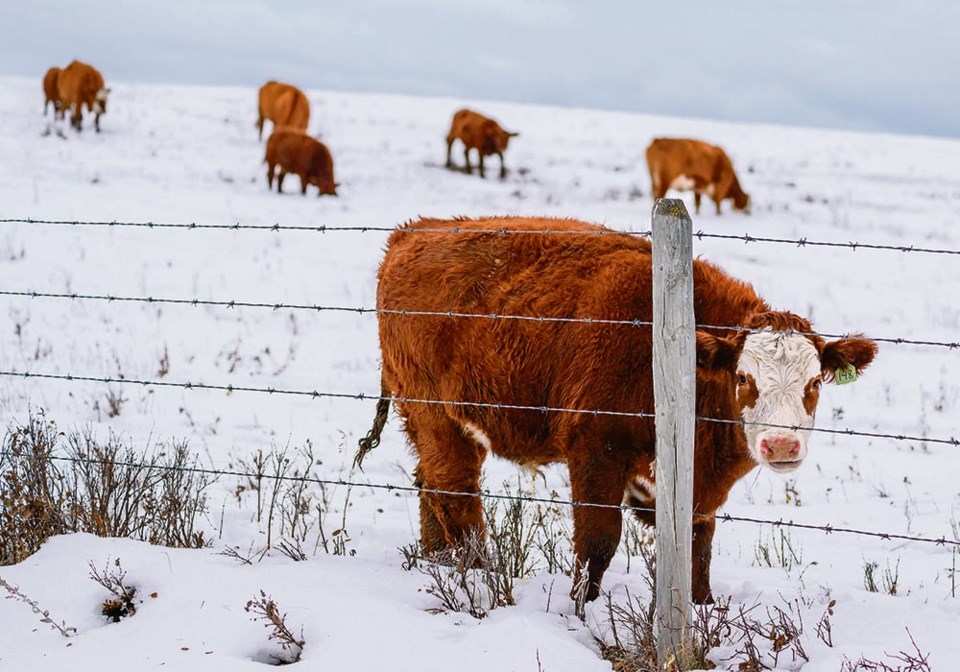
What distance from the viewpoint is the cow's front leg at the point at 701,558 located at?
4629 mm

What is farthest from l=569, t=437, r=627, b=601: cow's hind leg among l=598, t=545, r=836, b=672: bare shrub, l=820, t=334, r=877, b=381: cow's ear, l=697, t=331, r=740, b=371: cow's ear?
l=820, t=334, r=877, b=381: cow's ear

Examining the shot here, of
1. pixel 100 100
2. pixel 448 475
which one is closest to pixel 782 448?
pixel 448 475

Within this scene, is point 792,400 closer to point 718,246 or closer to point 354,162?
point 718,246

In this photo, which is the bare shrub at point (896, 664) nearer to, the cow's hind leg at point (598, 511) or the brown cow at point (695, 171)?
the cow's hind leg at point (598, 511)

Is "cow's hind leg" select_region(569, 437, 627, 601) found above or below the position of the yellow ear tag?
below

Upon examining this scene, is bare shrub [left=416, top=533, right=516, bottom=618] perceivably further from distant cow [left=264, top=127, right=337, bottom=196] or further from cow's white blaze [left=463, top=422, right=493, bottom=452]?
distant cow [left=264, top=127, right=337, bottom=196]

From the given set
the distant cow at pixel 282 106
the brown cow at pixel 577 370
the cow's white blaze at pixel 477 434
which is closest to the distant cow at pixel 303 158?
the distant cow at pixel 282 106

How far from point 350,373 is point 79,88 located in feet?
63.1

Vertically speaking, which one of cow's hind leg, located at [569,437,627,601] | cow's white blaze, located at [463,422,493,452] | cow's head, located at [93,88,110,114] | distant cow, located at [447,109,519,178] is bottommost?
cow's hind leg, located at [569,437,627,601]

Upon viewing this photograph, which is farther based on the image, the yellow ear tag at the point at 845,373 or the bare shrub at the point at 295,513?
the bare shrub at the point at 295,513

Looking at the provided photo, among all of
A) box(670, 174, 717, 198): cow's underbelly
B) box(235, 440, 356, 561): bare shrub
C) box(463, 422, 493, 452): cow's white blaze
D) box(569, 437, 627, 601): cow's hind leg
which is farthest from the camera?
box(670, 174, 717, 198): cow's underbelly

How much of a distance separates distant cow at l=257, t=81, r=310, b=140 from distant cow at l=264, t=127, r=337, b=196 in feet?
24.2

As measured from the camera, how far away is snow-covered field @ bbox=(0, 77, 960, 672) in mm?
3922

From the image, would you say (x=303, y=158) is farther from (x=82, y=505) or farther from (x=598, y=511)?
(x=598, y=511)
